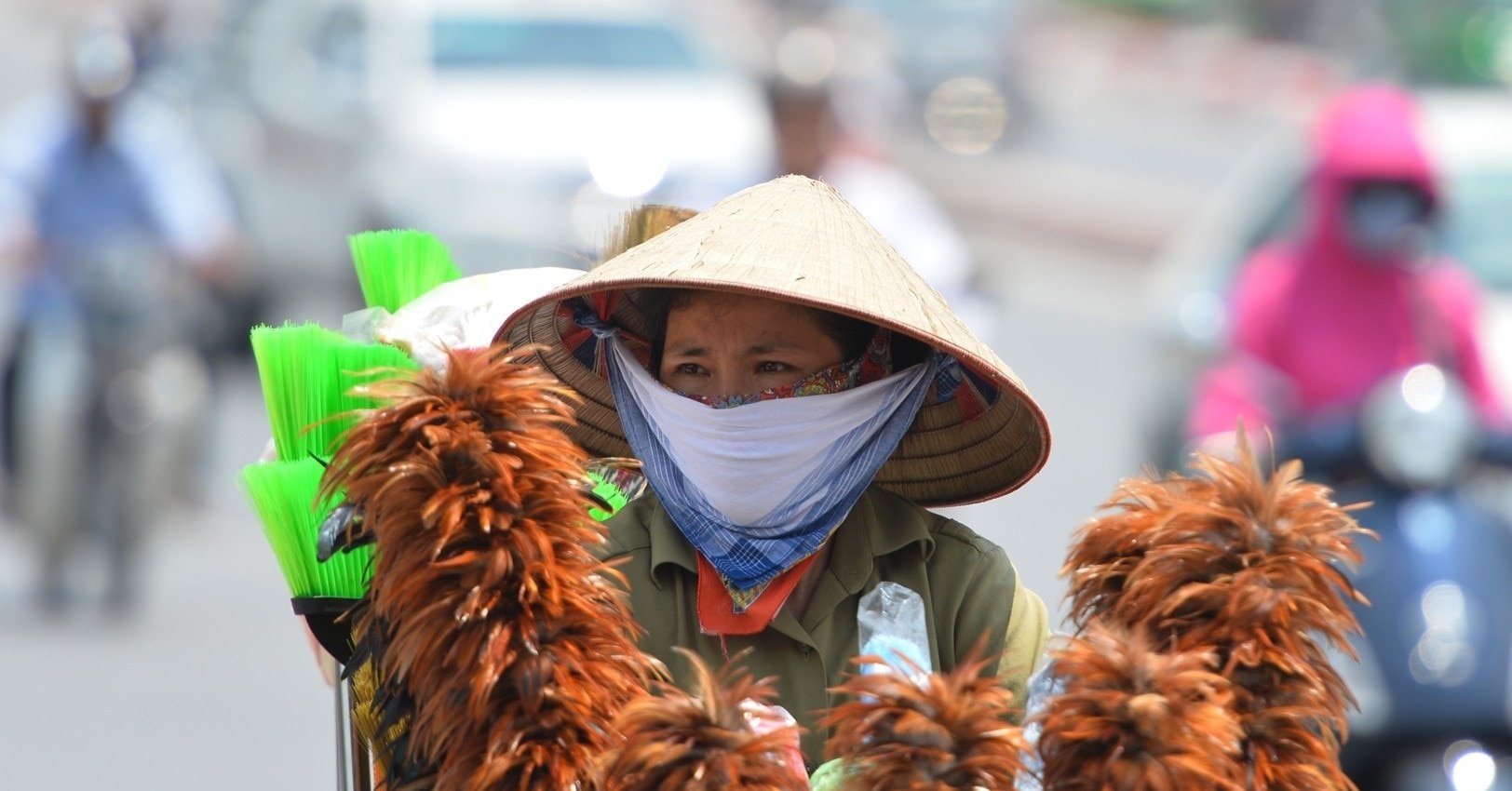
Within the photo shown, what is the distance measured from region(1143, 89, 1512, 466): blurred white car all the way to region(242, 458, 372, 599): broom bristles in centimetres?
443

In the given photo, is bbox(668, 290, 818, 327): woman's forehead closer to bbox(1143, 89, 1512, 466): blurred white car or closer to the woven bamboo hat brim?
the woven bamboo hat brim

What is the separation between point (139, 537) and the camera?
8195 millimetres

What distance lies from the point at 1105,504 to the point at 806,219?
1.51 ft

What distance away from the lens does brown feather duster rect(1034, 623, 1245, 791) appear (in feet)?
6.24

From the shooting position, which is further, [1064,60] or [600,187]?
[1064,60]

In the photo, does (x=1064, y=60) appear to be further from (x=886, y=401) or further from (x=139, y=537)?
(x=886, y=401)

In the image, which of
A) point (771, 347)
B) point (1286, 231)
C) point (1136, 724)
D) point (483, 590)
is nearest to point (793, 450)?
point (771, 347)

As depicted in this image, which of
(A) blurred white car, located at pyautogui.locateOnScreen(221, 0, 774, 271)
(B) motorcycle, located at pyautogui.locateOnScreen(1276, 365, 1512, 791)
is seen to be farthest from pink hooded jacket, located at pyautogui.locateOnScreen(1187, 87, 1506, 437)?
(A) blurred white car, located at pyautogui.locateOnScreen(221, 0, 774, 271)

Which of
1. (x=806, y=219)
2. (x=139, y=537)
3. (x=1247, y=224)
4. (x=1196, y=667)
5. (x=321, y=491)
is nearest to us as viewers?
(x=1196, y=667)

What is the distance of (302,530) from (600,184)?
894 centimetres

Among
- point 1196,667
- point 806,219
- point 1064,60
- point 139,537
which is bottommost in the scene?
point 1196,667

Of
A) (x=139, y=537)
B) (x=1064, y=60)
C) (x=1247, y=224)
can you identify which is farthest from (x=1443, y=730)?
(x=1064, y=60)

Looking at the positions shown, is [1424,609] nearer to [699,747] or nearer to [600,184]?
[699,747]

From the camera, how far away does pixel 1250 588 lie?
2.08m
